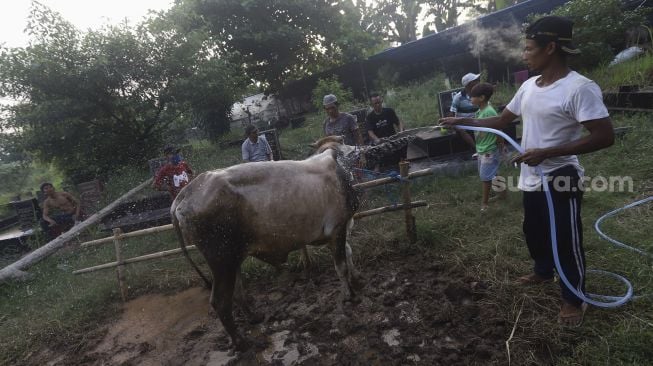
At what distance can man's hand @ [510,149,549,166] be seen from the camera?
7.89ft

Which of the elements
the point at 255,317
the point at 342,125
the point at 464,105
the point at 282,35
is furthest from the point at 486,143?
the point at 282,35

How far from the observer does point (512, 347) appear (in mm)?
2768

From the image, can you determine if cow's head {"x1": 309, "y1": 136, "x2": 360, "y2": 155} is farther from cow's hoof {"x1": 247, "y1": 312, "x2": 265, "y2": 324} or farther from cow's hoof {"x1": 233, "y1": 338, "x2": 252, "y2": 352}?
cow's hoof {"x1": 233, "y1": 338, "x2": 252, "y2": 352}

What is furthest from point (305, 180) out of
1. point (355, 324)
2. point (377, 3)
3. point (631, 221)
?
point (377, 3)

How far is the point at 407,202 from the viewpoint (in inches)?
183

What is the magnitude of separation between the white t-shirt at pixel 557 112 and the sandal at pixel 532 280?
1.05 m

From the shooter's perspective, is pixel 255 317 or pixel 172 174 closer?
pixel 255 317

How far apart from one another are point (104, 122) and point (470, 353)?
13.2 meters

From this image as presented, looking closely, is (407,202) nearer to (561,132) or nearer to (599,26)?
(561,132)

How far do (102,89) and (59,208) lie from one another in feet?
13.6

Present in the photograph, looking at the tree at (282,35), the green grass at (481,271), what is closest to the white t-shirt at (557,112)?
the green grass at (481,271)

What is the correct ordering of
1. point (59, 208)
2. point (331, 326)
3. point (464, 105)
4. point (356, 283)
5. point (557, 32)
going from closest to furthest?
point (557, 32)
point (331, 326)
point (356, 283)
point (464, 105)
point (59, 208)

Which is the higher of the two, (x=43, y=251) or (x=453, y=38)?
(x=453, y=38)

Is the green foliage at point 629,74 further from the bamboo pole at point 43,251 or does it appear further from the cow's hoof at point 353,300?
the bamboo pole at point 43,251
